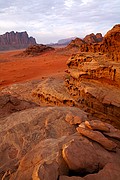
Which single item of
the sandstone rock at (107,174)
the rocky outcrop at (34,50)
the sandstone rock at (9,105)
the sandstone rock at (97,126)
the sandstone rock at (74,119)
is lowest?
the rocky outcrop at (34,50)

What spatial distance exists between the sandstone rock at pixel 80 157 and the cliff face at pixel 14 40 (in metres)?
83.2

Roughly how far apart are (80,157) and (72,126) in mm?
2081

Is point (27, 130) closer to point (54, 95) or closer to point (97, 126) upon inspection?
point (97, 126)

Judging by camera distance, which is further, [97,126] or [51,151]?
[97,126]

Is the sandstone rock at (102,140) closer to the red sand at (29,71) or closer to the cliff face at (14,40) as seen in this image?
the red sand at (29,71)

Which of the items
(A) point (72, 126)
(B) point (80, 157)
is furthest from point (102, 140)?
(A) point (72, 126)

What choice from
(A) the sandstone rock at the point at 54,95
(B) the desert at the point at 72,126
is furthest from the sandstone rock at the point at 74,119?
(A) the sandstone rock at the point at 54,95

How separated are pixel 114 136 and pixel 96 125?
37cm

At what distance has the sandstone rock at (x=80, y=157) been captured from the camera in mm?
3123

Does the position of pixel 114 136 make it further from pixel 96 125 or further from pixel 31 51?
pixel 31 51

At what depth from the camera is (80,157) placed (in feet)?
10.4

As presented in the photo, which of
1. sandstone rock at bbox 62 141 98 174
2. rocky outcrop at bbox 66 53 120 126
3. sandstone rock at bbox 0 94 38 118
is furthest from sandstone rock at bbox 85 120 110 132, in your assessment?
sandstone rock at bbox 0 94 38 118

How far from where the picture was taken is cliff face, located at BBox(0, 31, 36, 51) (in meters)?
86.5

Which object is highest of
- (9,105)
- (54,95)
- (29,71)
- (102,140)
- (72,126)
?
(102,140)
